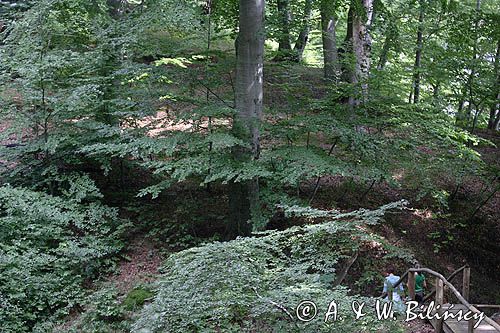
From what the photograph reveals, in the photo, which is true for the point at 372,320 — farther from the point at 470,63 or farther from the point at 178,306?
the point at 470,63

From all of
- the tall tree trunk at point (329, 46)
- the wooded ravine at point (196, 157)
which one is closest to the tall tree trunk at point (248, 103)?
the wooded ravine at point (196, 157)

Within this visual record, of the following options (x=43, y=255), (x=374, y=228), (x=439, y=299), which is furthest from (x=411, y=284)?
(x=43, y=255)

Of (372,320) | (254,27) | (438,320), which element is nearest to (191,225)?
(254,27)

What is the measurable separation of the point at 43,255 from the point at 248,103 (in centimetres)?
439

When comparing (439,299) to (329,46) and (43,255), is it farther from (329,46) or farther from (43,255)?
(329,46)

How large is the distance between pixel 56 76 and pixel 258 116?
4400 mm

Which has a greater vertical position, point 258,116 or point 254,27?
point 254,27

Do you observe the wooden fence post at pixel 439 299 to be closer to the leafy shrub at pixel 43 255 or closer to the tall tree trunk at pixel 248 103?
the tall tree trunk at pixel 248 103

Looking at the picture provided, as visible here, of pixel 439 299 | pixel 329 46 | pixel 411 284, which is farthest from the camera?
pixel 329 46

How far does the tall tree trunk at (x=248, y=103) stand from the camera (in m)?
8.08

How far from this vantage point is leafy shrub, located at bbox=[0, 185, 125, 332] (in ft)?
22.9

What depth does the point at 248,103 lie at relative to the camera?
827 centimetres

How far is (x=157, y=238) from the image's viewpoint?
9.17m

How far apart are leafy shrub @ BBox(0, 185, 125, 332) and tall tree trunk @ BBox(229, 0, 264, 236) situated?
2458 mm
